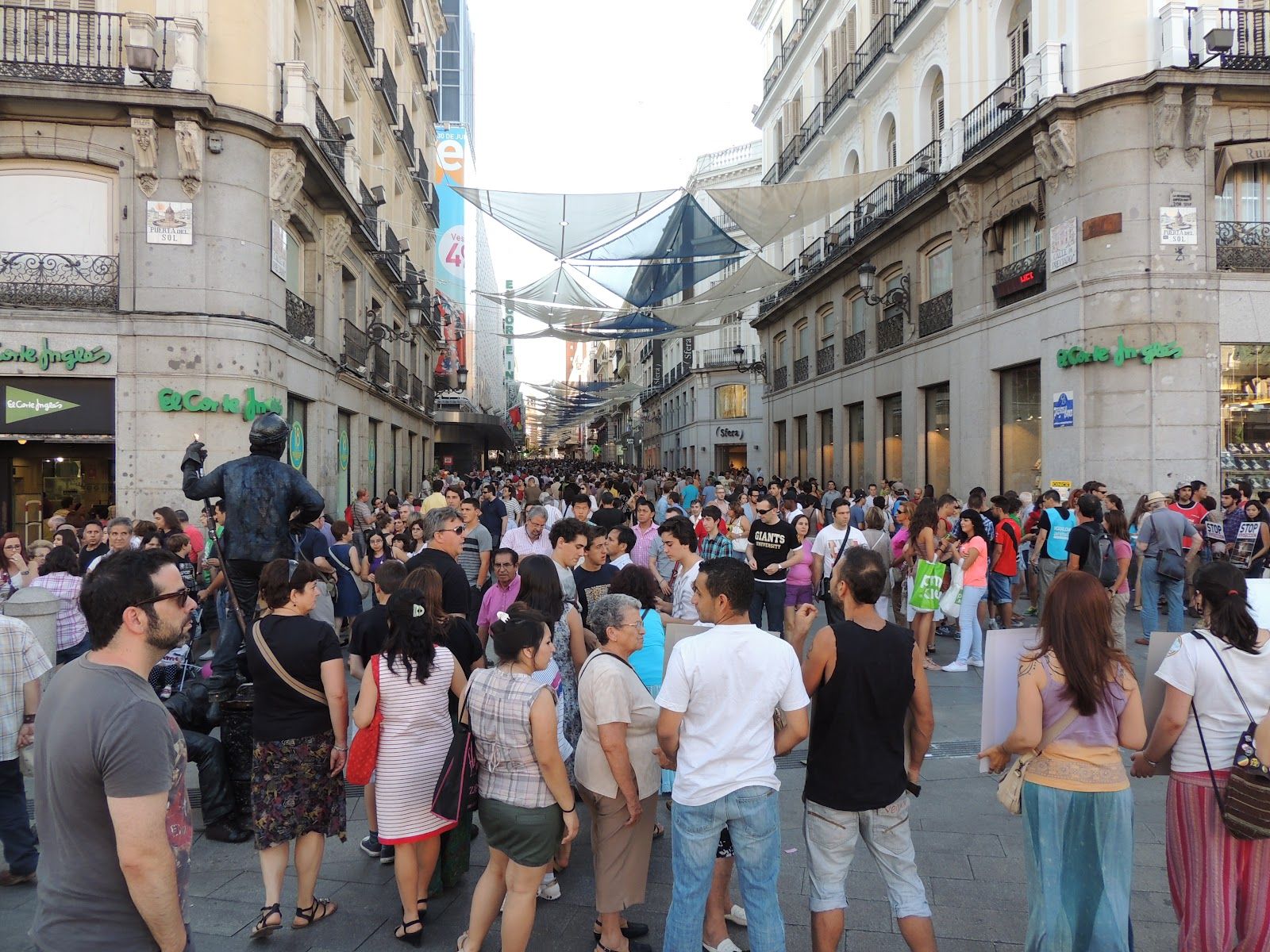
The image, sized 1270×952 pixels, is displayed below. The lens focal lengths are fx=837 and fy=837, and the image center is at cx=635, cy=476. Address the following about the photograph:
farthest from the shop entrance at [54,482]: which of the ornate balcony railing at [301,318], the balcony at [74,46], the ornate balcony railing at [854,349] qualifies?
the ornate balcony railing at [854,349]

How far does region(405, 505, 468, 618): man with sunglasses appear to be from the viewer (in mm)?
5773

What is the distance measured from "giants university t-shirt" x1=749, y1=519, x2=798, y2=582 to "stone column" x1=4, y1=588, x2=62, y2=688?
5800 mm

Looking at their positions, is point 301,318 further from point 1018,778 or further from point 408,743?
point 1018,778

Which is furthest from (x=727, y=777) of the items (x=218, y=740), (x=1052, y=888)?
(x=218, y=740)

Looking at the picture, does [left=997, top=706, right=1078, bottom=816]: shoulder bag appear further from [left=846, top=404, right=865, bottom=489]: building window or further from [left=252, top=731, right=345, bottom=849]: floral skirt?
[left=846, top=404, right=865, bottom=489]: building window

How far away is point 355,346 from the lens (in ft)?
67.2

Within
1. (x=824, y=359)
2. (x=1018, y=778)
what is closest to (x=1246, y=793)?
(x=1018, y=778)

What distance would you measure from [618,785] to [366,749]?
3.91 feet

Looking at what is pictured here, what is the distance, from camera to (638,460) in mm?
73312

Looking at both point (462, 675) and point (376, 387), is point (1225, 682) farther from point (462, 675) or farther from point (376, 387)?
point (376, 387)

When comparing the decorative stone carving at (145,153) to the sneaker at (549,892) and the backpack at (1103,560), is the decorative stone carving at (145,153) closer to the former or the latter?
the sneaker at (549,892)

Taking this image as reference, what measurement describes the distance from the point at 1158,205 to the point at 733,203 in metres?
6.64

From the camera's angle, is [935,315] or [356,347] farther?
[356,347]

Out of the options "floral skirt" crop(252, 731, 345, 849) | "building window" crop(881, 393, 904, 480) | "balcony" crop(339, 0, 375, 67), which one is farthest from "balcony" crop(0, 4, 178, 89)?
"building window" crop(881, 393, 904, 480)
